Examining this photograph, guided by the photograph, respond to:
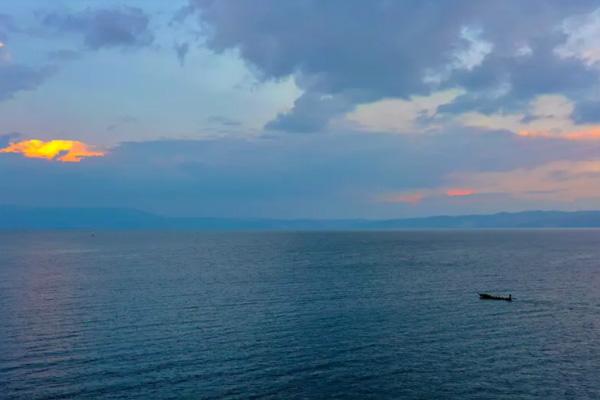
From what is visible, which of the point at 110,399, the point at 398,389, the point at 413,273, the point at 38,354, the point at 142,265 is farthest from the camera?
the point at 142,265

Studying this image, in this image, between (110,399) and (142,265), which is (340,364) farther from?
(142,265)

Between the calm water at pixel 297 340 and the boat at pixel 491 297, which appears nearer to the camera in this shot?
the calm water at pixel 297 340

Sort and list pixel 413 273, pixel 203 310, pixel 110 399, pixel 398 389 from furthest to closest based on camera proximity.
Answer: pixel 413 273, pixel 203 310, pixel 398 389, pixel 110 399

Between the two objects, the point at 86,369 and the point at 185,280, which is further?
the point at 185,280

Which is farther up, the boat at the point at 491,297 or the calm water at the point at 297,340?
the boat at the point at 491,297

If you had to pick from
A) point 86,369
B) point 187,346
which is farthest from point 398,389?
point 86,369

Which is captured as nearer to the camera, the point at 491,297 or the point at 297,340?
the point at 297,340

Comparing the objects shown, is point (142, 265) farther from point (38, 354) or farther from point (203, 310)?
point (38, 354)

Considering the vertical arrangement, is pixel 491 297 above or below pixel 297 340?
above

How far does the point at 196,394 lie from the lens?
49.6m

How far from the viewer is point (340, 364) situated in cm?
5900

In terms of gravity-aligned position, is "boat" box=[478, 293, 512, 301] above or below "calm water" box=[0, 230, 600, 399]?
above

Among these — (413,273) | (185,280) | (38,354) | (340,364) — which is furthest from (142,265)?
(340,364)

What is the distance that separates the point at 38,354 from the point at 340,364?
123ft
